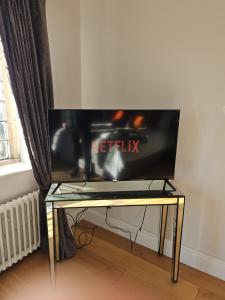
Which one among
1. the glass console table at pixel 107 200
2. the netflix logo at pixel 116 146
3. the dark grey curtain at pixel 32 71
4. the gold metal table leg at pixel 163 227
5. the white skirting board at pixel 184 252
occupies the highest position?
the dark grey curtain at pixel 32 71

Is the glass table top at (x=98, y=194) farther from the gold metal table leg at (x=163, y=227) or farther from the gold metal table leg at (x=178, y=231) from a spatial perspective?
the gold metal table leg at (x=163, y=227)

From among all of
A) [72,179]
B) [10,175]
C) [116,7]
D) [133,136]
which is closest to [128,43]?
[116,7]

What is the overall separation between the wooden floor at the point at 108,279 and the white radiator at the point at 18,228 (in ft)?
0.51

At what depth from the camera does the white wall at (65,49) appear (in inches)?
75.5

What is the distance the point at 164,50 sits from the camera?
5.88 feet

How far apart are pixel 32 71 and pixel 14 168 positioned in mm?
807

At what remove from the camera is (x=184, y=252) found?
6.44 ft

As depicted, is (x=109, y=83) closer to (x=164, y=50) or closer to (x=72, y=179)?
(x=164, y=50)

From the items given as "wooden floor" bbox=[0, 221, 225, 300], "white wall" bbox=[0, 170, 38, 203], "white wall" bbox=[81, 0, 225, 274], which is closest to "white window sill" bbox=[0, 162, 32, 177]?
"white wall" bbox=[0, 170, 38, 203]

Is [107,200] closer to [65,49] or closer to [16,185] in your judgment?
[16,185]

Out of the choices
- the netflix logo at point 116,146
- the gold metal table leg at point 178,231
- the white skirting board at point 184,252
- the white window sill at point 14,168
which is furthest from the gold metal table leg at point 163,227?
the white window sill at point 14,168

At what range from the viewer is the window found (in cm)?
184

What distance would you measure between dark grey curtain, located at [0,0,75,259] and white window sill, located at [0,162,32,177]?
158mm

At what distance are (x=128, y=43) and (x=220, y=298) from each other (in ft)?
7.11
